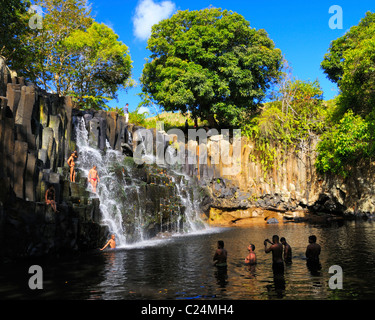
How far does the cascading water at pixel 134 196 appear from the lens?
19.8 m

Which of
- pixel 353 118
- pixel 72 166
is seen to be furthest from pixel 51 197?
pixel 353 118

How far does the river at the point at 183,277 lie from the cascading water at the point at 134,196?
490 cm

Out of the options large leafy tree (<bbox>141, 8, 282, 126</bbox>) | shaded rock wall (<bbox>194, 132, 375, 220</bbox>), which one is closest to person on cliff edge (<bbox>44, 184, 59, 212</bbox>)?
shaded rock wall (<bbox>194, 132, 375, 220</bbox>)

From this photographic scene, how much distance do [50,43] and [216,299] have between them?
3626 centimetres

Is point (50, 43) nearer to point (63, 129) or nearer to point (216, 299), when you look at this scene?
point (63, 129)

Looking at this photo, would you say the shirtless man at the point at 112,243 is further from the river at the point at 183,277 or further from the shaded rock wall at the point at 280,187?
the shaded rock wall at the point at 280,187

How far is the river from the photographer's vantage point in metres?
8.27

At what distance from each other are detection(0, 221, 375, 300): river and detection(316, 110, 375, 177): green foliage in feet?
46.5

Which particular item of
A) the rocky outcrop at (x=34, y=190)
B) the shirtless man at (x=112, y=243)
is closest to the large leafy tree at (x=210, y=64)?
the rocky outcrop at (x=34, y=190)

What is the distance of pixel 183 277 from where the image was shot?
10.2 m

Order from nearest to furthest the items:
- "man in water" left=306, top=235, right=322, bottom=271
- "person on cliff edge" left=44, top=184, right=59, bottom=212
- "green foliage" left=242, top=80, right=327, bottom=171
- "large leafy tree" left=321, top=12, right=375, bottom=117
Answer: "man in water" left=306, top=235, right=322, bottom=271
"person on cliff edge" left=44, top=184, right=59, bottom=212
"large leafy tree" left=321, top=12, right=375, bottom=117
"green foliage" left=242, top=80, right=327, bottom=171

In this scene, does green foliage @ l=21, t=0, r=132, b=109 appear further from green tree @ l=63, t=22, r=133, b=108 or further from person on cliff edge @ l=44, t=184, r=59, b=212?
person on cliff edge @ l=44, t=184, r=59, b=212

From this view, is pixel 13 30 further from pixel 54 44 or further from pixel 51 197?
pixel 51 197
